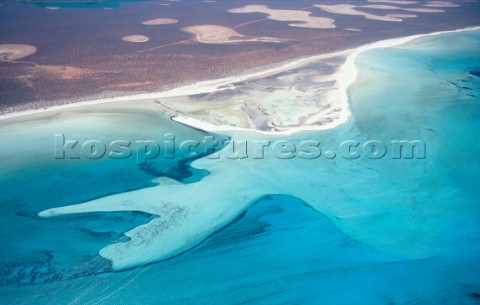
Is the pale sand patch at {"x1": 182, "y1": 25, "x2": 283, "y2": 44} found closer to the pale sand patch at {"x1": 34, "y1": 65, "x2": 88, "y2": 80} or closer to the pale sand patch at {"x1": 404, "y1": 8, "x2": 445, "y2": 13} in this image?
the pale sand patch at {"x1": 34, "y1": 65, "x2": 88, "y2": 80}

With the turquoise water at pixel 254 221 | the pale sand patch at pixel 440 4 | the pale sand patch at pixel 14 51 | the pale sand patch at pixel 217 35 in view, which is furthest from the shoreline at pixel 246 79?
the pale sand patch at pixel 440 4

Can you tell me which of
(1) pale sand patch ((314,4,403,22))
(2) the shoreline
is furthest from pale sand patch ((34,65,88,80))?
(1) pale sand patch ((314,4,403,22))

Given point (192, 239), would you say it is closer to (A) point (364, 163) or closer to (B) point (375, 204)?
(B) point (375, 204)

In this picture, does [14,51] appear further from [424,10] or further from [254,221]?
[424,10]

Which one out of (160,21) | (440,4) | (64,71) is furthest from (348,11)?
(64,71)

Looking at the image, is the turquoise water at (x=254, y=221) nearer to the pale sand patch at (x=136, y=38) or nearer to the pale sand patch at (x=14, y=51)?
the pale sand patch at (x=14, y=51)

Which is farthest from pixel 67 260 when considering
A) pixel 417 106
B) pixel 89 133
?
pixel 417 106
